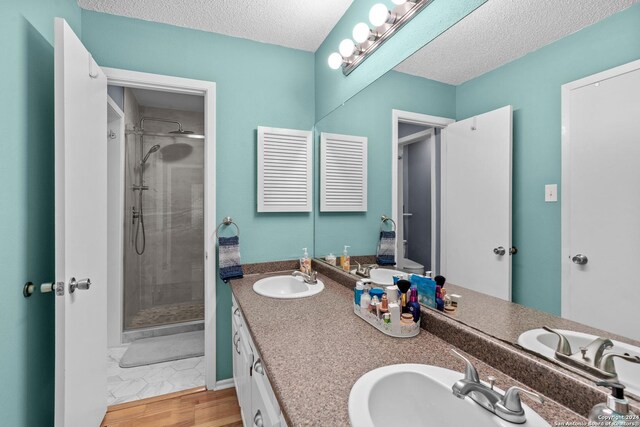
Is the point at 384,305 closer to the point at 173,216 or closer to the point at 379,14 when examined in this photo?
the point at 379,14

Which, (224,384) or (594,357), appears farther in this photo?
A: (224,384)

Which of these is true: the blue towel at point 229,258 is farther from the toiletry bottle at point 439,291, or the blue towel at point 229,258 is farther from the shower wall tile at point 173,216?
the shower wall tile at point 173,216

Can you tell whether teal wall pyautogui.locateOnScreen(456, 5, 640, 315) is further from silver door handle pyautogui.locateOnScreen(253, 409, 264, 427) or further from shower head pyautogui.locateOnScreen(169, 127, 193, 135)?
shower head pyautogui.locateOnScreen(169, 127, 193, 135)

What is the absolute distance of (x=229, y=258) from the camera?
1830 millimetres

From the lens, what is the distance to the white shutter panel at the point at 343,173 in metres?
1.61

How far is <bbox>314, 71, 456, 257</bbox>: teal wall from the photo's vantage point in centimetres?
111

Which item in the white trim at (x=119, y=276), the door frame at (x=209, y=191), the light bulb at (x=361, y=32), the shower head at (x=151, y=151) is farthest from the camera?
the shower head at (x=151, y=151)

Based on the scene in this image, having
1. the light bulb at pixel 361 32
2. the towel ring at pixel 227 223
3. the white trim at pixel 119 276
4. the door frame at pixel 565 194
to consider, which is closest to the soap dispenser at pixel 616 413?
the door frame at pixel 565 194

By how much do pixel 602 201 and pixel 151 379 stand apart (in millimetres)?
2612

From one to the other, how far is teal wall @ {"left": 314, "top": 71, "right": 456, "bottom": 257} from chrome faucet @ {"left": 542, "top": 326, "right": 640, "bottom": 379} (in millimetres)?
762

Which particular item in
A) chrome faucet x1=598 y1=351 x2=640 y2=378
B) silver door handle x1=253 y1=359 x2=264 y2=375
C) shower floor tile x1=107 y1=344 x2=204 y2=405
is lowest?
shower floor tile x1=107 y1=344 x2=204 y2=405

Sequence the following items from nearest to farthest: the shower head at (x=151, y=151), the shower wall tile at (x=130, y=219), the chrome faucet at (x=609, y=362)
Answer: the chrome faucet at (x=609, y=362)
the shower wall tile at (x=130, y=219)
the shower head at (x=151, y=151)

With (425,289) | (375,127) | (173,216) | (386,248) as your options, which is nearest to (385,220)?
(386,248)

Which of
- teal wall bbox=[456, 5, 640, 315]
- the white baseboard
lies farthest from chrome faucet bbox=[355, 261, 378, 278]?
the white baseboard
